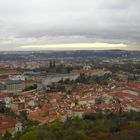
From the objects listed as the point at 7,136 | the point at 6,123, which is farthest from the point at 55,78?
the point at 7,136

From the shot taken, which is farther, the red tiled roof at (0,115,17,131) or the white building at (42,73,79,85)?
the white building at (42,73,79,85)

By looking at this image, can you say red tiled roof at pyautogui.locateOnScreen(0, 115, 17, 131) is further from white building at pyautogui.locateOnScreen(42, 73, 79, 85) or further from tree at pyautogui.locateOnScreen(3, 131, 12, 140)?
white building at pyautogui.locateOnScreen(42, 73, 79, 85)

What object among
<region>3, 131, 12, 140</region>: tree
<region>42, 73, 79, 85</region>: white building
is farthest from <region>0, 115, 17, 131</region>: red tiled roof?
<region>42, 73, 79, 85</region>: white building

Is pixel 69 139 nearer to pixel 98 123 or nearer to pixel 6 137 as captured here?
pixel 98 123

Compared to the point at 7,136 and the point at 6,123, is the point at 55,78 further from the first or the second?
the point at 7,136

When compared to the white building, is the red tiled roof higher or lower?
higher

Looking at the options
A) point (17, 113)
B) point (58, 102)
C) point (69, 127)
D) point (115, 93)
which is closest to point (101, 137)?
point (69, 127)

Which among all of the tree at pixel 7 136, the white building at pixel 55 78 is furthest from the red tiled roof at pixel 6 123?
the white building at pixel 55 78

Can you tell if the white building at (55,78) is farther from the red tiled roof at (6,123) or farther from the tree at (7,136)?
the tree at (7,136)

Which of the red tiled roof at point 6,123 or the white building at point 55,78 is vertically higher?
the red tiled roof at point 6,123

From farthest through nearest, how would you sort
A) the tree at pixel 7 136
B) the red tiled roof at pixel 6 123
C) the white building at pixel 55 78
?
the white building at pixel 55 78, the red tiled roof at pixel 6 123, the tree at pixel 7 136

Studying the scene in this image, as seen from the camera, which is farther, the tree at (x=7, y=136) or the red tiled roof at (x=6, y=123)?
the red tiled roof at (x=6, y=123)
